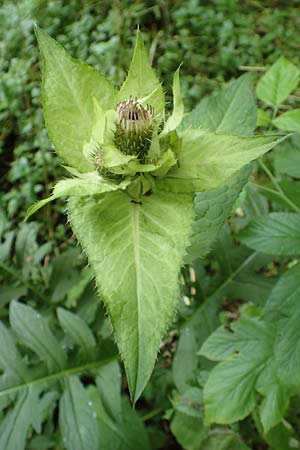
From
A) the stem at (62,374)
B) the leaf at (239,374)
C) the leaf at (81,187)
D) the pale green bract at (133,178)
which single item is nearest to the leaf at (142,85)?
the pale green bract at (133,178)

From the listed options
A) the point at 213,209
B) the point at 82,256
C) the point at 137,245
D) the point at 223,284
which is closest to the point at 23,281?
the point at 82,256

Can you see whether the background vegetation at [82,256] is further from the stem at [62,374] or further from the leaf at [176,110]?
the leaf at [176,110]

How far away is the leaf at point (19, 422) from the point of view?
4.82 ft

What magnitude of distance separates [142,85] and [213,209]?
0.30m

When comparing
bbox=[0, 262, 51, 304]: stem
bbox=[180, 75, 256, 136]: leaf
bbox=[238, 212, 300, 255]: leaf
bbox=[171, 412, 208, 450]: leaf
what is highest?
bbox=[180, 75, 256, 136]: leaf

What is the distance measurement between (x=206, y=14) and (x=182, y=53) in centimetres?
29

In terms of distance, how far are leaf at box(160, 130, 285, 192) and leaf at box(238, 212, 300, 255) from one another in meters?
0.37

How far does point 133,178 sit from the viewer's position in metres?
0.93

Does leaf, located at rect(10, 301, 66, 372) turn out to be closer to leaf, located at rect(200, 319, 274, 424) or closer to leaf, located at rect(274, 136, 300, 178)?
leaf, located at rect(200, 319, 274, 424)

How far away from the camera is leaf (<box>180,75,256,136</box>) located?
1.18 m

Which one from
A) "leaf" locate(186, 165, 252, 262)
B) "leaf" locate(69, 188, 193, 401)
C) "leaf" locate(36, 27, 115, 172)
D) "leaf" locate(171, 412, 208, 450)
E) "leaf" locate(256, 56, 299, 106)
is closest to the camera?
"leaf" locate(69, 188, 193, 401)

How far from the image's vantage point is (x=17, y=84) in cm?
276

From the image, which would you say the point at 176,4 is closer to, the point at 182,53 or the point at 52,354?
the point at 182,53

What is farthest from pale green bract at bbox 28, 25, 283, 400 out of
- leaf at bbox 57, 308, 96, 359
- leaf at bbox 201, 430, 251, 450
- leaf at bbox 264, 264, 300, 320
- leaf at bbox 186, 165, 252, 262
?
leaf at bbox 201, 430, 251, 450
